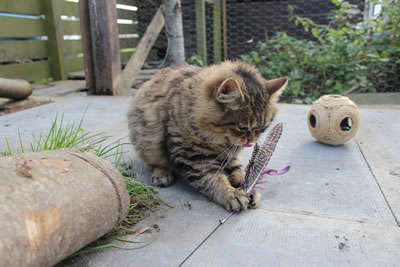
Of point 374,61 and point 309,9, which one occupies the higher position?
point 309,9

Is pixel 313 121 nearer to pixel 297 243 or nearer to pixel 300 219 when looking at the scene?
pixel 300 219

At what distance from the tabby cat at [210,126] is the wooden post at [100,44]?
8.15ft

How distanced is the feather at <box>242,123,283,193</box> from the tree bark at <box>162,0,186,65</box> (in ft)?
7.99

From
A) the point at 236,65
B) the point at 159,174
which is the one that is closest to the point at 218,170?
the point at 159,174

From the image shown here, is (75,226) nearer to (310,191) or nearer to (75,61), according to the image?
(310,191)

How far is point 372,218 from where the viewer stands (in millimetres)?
1686

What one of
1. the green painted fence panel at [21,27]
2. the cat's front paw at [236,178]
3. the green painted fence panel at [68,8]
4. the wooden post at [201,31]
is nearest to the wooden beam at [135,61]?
the wooden post at [201,31]

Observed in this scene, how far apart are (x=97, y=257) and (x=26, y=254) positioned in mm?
386

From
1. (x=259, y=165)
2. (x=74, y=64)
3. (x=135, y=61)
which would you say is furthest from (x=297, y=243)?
(x=74, y=64)

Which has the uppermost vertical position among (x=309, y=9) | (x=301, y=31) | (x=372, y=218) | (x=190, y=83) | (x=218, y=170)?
(x=309, y=9)

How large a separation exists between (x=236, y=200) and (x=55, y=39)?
18.7 feet

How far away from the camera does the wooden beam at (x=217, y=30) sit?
7.19 metres

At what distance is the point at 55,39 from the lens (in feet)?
20.4

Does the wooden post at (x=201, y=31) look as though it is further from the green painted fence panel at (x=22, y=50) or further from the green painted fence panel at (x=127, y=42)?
the green painted fence panel at (x=22, y=50)
